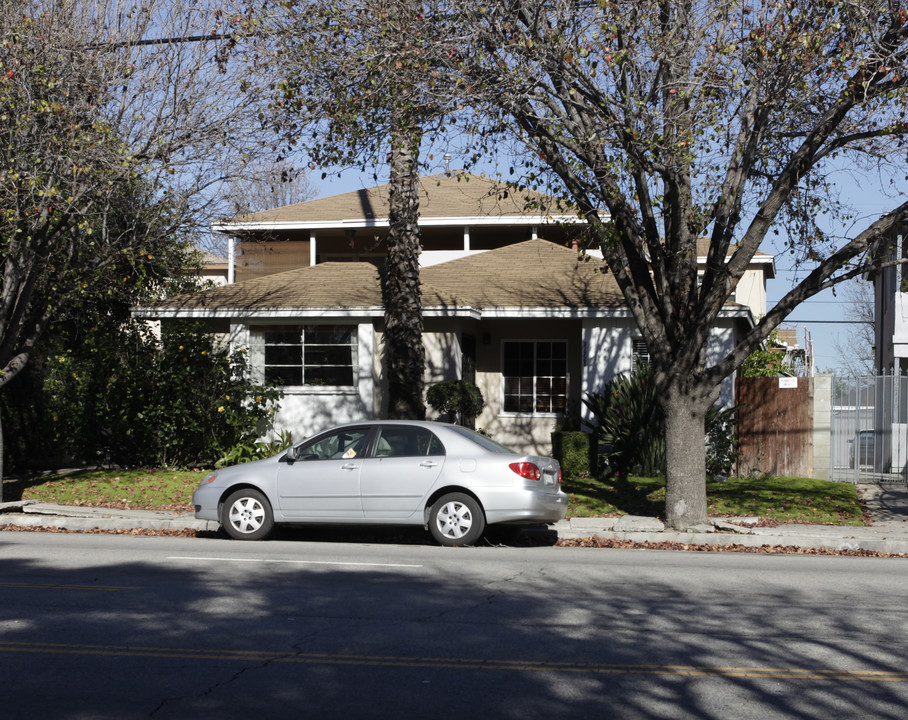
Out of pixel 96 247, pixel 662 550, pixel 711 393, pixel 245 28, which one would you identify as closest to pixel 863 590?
pixel 662 550

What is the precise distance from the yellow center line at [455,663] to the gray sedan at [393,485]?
540cm

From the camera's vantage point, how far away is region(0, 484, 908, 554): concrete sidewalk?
1304 centimetres

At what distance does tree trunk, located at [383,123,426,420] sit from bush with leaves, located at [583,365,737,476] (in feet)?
12.2

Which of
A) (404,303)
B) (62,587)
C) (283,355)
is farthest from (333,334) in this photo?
(62,587)

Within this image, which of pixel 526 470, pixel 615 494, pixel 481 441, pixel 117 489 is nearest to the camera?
pixel 526 470

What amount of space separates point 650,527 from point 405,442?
3776 mm

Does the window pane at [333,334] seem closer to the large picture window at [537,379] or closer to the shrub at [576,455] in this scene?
the large picture window at [537,379]

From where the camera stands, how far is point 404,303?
734 inches

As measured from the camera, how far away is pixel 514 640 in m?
7.16

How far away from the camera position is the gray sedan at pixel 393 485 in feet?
39.3

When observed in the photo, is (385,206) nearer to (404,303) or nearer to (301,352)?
(301,352)

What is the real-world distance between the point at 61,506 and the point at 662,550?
30.3 feet

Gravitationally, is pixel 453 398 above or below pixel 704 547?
above

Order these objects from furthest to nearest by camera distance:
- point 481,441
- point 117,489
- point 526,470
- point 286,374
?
1. point 286,374
2. point 117,489
3. point 481,441
4. point 526,470
